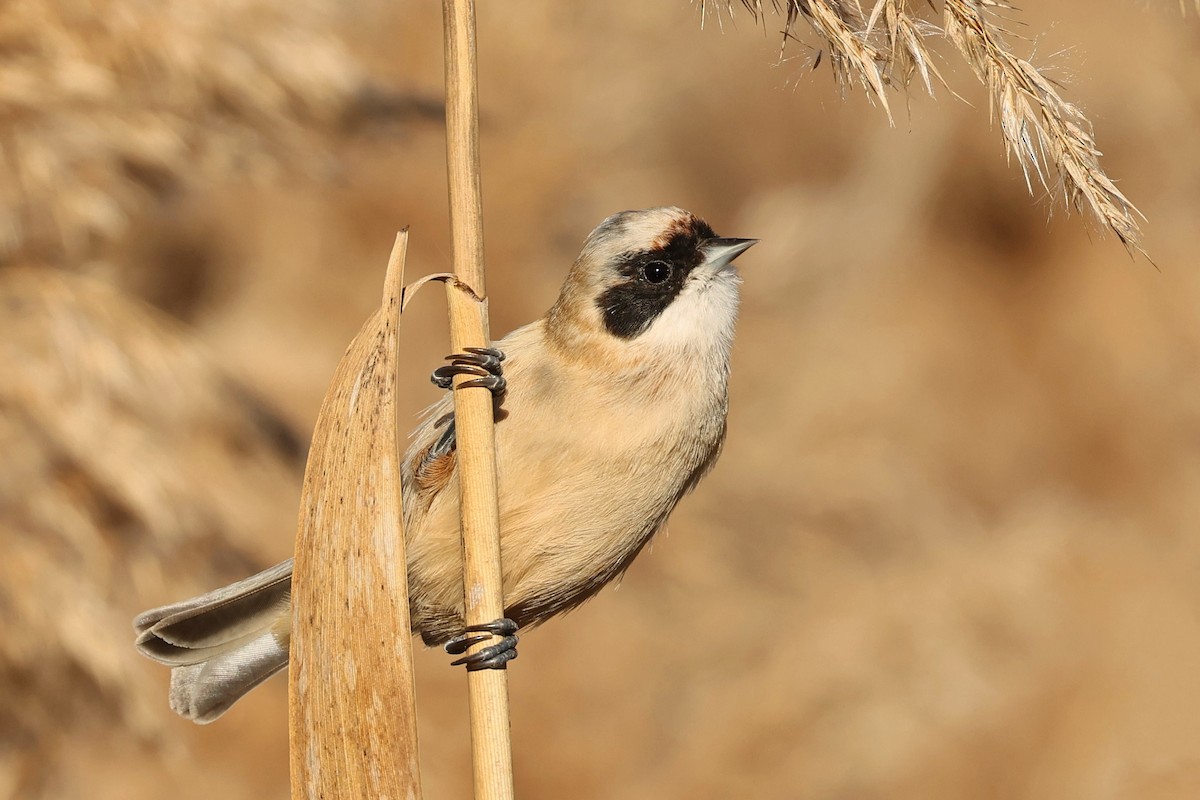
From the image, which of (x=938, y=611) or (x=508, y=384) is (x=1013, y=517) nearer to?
(x=938, y=611)

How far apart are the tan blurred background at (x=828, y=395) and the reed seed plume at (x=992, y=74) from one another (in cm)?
285

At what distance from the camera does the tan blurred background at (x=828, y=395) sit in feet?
14.5

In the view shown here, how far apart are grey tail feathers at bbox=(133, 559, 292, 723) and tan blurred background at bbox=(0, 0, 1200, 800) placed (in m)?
1.67

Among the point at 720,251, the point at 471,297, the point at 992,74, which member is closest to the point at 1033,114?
the point at 992,74

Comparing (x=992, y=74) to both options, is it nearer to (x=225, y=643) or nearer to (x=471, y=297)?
(x=471, y=297)

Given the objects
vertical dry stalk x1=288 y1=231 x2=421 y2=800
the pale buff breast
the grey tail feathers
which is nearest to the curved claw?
vertical dry stalk x1=288 y1=231 x2=421 y2=800

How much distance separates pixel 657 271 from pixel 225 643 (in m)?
1.03

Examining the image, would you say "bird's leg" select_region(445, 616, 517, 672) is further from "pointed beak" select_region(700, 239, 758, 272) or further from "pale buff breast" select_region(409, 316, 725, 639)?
"pointed beak" select_region(700, 239, 758, 272)

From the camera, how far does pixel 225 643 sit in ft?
6.77

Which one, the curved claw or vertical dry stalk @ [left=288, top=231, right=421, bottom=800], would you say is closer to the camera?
vertical dry stalk @ [left=288, top=231, right=421, bottom=800]

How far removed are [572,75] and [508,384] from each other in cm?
314

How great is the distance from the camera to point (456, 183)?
4.63 ft

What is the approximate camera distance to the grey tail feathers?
1950 millimetres

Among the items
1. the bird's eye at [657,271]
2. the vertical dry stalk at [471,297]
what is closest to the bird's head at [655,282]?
the bird's eye at [657,271]
